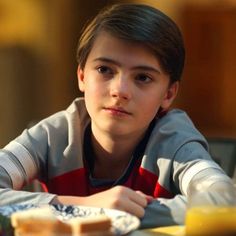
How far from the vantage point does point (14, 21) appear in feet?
13.9

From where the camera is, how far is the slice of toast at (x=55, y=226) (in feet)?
2.80

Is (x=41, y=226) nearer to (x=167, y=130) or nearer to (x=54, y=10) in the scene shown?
(x=167, y=130)

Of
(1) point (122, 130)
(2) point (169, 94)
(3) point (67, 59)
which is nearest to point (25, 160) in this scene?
(1) point (122, 130)

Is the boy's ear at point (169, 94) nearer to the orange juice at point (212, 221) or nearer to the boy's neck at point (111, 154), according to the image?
the boy's neck at point (111, 154)

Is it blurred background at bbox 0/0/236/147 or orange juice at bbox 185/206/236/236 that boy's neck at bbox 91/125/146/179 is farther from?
blurred background at bbox 0/0/236/147

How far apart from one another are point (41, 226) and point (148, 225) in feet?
A: 1.01

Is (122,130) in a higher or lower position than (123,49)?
lower

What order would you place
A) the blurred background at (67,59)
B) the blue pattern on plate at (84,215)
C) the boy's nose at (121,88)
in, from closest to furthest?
the blue pattern on plate at (84,215), the boy's nose at (121,88), the blurred background at (67,59)

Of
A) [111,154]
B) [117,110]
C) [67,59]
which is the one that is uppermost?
[117,110]

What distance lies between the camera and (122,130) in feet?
4.60

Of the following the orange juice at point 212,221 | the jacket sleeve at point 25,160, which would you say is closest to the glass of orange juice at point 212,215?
the orange juice at point 212,221

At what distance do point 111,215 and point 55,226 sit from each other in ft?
0.66

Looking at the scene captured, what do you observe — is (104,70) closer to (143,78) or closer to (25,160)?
(143,78)

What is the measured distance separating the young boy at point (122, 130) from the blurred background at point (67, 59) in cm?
247
